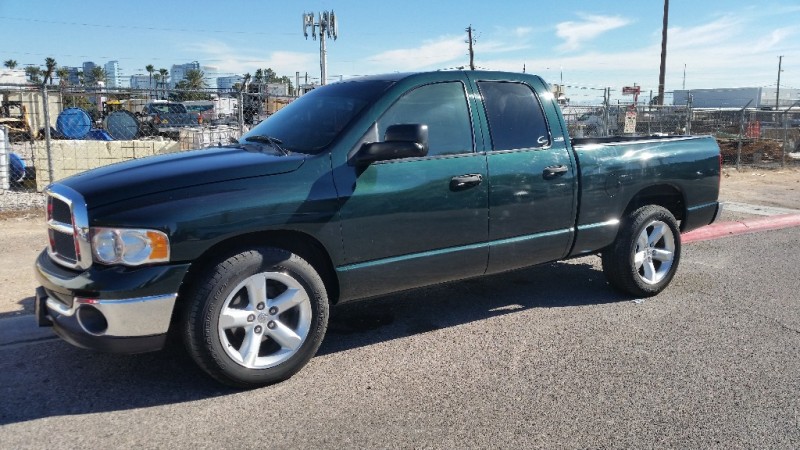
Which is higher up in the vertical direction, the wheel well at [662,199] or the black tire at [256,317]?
the wheel well at [662,199]

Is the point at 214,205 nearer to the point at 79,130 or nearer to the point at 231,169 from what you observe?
the point at 231,169

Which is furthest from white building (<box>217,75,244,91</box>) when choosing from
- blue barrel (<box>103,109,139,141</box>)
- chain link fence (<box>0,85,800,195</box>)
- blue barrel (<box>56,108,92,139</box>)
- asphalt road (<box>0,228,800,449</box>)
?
asphalt road (<box>0,228,800,449</box>)

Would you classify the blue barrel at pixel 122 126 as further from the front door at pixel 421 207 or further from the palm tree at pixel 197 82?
the front door at pixel 421 207

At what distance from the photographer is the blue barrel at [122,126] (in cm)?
1295

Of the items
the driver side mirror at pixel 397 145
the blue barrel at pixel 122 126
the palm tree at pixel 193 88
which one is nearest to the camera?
the driver side mirror at pixel 397 145

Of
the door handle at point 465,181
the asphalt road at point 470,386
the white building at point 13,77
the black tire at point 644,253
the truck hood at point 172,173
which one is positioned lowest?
the asphalt road at point 470,386

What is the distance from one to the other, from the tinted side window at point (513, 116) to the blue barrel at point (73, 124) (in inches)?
406

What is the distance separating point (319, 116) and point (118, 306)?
6.13 ft

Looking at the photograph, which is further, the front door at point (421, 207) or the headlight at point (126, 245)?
the front door at point (421, 207)

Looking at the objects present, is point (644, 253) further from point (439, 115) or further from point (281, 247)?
point (281, 247)

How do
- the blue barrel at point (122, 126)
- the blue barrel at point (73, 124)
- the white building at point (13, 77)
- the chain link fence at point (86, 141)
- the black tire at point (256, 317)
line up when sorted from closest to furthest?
the black tire at point (256, 317)
the chain link fence at point (86, 141)
the blue barrel at point (73, 124)
the blue barrel at point (122, 126)
the white building at point (13, 77)

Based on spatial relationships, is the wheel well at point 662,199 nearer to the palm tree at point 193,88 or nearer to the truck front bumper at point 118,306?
the truck front bumper at point 118,306

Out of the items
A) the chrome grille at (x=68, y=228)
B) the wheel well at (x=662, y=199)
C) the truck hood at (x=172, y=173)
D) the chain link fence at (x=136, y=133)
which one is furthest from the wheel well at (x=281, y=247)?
the wheel well at (x=662, y=199)

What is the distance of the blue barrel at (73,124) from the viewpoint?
1215 cm
